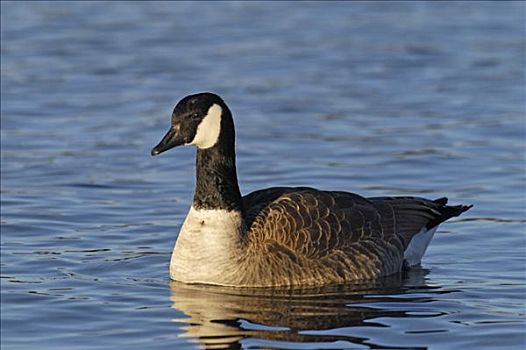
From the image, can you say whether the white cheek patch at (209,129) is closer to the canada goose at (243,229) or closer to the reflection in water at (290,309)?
the canada goose at (243,229)

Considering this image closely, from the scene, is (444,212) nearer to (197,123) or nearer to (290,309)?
(290,309)

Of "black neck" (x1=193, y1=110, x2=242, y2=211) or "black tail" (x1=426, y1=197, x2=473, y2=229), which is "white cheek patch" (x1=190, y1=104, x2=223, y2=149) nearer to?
"black neck" (x1=193, y1=110, x2=242, y2=211)

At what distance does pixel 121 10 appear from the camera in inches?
1342

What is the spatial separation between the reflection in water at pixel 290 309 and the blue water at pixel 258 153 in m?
0.04

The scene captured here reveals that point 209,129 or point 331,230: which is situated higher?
point 209,129

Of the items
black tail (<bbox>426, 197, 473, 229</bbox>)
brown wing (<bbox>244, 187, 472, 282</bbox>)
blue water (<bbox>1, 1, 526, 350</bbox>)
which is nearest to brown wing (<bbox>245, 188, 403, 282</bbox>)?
brown wing (<bbox>244, 187, 472, 282</bbox>)

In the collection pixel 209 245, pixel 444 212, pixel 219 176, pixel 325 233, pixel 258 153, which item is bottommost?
pixel 209 245

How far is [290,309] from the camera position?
45.6 ft

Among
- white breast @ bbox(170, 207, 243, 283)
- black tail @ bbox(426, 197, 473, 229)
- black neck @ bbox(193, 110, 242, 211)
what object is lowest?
white breast @ bbox(170, 207, 243, 283)

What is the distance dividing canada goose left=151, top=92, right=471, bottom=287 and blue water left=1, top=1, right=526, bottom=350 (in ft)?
0.82

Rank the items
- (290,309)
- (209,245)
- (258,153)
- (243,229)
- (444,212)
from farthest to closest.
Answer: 1. (258,153)
2. (444,212)
3. (243,229)
4. (209,245)
5. (290,309)

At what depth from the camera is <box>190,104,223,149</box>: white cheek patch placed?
14.7 m

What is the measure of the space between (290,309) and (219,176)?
5.56 feet

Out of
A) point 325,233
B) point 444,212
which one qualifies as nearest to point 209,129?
point 325,233
